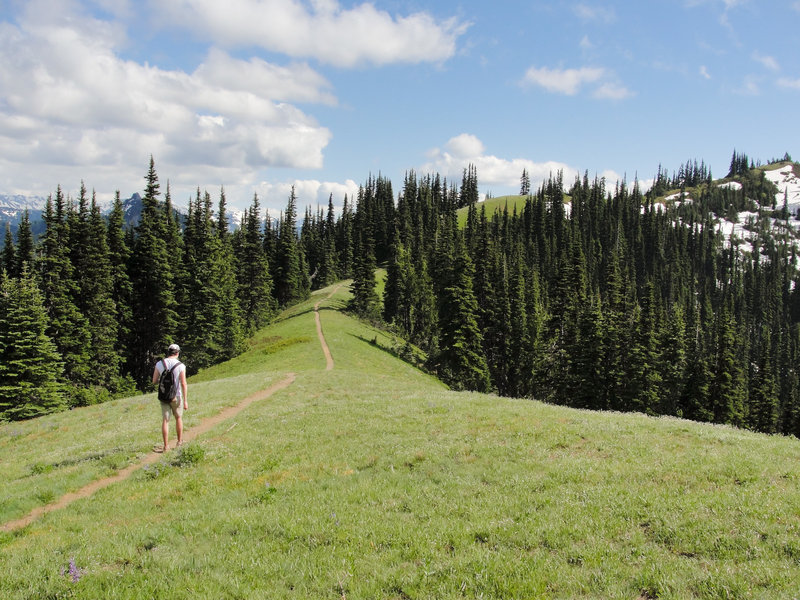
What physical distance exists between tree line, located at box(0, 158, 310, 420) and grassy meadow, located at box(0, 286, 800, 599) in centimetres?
2848

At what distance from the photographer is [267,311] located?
281ft

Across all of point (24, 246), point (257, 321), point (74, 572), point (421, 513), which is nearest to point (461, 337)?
point (257, 321)

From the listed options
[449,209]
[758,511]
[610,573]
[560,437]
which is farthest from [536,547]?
[449,209]

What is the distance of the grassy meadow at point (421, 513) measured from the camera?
272 inches

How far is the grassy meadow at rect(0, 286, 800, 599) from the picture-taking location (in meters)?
6.92

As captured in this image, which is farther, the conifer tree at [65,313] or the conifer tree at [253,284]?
the conifer tree at [253,284]

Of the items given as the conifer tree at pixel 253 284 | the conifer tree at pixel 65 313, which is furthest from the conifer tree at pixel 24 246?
the conifer tree at pixel 253 284

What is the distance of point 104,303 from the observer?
178ft

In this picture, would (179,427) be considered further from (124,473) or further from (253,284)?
(253,284)

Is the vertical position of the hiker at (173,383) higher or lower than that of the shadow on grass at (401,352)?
higher

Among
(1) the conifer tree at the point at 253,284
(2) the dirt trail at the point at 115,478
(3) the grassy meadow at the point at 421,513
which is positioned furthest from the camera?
(1) the conifer tree at the point at 253,284

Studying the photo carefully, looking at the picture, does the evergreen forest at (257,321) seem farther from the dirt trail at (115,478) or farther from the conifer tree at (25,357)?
the dirt trail at (115,478)

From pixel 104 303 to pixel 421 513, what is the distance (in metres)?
57.2

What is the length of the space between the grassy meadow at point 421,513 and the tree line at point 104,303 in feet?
93.4
